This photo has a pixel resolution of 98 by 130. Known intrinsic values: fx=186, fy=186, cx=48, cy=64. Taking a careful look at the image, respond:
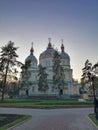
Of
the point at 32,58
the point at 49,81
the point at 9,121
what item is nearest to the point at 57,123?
the point at 9,121

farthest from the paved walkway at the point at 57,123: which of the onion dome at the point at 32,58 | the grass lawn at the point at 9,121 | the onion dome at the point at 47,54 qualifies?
the onion dome at the point at 32,58

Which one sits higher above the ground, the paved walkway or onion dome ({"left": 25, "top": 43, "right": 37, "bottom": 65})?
onion dome ({"left": 25, "top": 43, "right": 37, "bottom": 65})

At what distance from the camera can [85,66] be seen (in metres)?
62.1

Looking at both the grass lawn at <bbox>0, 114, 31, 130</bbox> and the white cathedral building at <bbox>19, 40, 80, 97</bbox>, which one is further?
the white cathedral building at <bbox>19, 40, 80, 97</bbox>

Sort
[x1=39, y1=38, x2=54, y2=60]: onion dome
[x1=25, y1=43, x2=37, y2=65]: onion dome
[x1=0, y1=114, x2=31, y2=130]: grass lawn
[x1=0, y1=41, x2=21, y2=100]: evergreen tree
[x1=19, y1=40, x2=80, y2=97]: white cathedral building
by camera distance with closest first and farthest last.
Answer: [x1=0, y1=114, x2=31, y2=130]: grass lawn → [x1=0, y1=41, x2=21, y2=100]: evergreen tree → [x1=19, y1=40, x2=80, y2=97]: white cathedral building → [x1=39, y1=38, x2=54, y2=60]: onion dome → [x1=25, y1=43, x2=37, y2=65]: onion dome

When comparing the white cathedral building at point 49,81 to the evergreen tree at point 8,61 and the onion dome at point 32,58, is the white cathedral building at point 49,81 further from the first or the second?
the evergreen tree at point 8,61

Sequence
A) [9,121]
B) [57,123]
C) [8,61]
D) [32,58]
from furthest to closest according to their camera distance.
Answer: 1. [32,58]
2. [8,61]
3. [9,121]
4. [57,123]

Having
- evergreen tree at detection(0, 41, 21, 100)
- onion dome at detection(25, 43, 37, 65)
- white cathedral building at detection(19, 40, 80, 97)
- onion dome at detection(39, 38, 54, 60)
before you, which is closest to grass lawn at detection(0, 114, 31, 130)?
evergreen tree at detection(0, 41, 21, 100)

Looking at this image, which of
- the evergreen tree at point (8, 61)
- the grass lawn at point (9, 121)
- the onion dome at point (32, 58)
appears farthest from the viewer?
the onion dome at point (32, 58)

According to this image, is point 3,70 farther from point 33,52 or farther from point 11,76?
point 33,52

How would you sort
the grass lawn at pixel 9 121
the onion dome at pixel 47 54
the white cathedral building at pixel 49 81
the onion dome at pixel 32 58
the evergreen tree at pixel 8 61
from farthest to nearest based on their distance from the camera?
the onion dome at pixel 32 58
the onion dome at pixel 47 54
the white cathedral building at pixel 49 81
the evergreen tree at pixel 8 61
the grass lawn at pixel 9 121

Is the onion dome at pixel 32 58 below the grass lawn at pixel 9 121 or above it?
above

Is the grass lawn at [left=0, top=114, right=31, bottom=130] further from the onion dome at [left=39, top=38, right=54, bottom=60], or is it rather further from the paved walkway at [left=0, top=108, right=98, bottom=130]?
the onion dome at [left=39, top=38, right=54, bottom=60]

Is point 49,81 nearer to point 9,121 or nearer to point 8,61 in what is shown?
point 8,61
